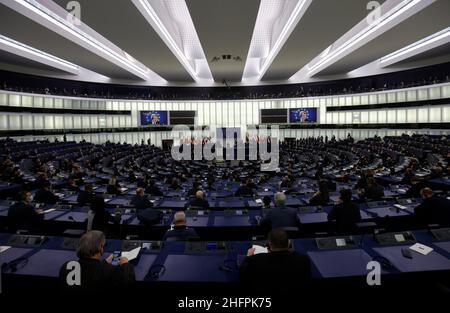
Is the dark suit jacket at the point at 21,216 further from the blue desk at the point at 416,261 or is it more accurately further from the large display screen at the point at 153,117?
the large display screen at the point at 153,117

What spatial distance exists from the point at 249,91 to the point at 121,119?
1928 cm

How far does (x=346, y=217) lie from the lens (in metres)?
5.39

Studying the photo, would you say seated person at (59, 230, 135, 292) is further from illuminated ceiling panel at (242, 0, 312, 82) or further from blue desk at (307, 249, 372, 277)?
illuminated ceiling panel at (242, 0, 312, 82)

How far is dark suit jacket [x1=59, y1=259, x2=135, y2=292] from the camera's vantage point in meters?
2.65

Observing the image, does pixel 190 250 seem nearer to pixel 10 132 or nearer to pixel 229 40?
pixel 229 40

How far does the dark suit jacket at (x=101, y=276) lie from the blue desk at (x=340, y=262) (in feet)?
7.10

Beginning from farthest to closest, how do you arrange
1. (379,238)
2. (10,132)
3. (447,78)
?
1. (10,132)
2. (447,78)
3. (379,238)

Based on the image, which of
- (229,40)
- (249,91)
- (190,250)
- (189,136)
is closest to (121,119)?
(189,136)

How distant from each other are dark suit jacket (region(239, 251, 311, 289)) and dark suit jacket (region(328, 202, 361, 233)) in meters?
2.90

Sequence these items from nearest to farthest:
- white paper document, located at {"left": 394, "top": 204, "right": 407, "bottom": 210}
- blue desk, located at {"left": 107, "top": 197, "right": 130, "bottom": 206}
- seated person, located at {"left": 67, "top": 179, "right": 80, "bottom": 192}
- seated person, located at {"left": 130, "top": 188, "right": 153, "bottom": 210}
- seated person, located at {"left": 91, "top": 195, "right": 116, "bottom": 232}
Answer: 1. seated person, located at {"left": 91, "top": 195, "right": 116, "bottom": 232}
2. white paper document, located at {"left": 394, "top": 204, "right": 407, "bottom": 210}
3. seated person, located at {"left": 130, "top": 188, "right": 153, "bottom": 210}
4. blue desk, located at {"left": 107, "top": 197, "right": 130, "bottom": 206}
5. seated person, located at {"left": 67, "top": 179, "right": 80, "bottom": 192}

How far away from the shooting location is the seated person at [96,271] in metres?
2.66

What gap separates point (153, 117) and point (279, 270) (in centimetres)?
4073

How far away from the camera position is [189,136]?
42.9 meters

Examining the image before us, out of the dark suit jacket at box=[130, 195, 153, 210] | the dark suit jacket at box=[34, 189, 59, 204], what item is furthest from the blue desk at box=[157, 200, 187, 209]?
the dark suit jacket at box=[34, 189, 59, 204]
